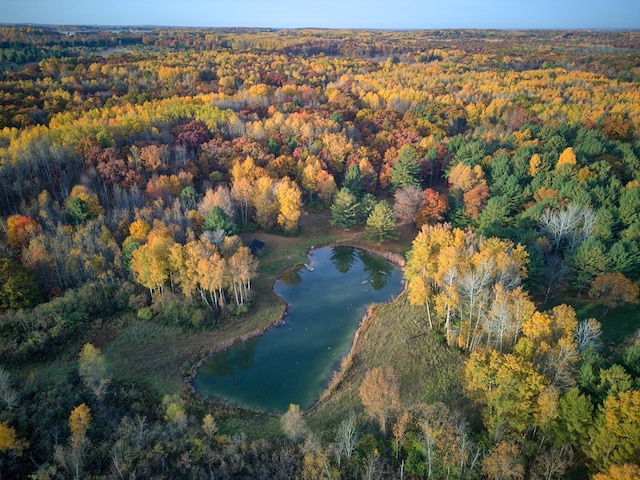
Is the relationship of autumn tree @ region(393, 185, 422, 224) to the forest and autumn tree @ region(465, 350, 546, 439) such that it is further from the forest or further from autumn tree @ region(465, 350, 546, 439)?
autumn tree @ region(465, 350, 546, 439)

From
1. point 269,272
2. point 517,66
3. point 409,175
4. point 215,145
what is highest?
point 517,66

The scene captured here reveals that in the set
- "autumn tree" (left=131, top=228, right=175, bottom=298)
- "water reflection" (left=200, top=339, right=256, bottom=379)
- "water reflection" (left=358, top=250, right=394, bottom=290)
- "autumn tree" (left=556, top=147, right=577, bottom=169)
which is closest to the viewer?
"water reflection" (left=200, top=339, right=256, bottom=379)

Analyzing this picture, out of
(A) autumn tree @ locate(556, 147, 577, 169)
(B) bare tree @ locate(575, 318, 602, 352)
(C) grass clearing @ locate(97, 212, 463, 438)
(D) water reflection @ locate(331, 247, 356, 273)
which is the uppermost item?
(A) autumn tree @ locate(556, 147, 577, 169)

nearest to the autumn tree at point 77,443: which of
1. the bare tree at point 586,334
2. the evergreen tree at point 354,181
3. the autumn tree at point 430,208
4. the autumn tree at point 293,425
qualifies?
the autumn tree at point 293,425

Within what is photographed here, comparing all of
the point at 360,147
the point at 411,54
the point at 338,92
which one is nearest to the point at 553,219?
the point at 360,147

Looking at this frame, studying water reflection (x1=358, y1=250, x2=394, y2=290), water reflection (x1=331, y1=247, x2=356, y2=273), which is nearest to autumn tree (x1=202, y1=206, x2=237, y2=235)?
water reflection (x1=331, y1=247, x2=356, y2=273)

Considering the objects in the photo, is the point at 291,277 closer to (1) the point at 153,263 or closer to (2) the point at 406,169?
(1) the point at 153,263

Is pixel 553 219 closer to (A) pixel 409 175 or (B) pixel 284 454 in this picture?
(A) pixel 409 175
